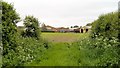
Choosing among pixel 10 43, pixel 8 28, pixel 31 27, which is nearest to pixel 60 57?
pixel 10 43

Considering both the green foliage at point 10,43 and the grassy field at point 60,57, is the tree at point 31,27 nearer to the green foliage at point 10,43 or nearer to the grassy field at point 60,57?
the grassy field at point 60,57

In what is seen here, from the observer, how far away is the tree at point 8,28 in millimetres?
16078

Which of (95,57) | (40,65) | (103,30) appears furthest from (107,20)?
(40,65)

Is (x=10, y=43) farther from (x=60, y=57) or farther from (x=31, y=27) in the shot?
(x=31, y=27)

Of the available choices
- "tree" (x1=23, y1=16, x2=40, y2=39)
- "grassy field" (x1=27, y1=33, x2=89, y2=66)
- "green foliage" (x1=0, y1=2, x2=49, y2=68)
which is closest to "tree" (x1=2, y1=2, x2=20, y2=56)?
"green foliage" (x1=0, y1=2, x2=49, y2=68)

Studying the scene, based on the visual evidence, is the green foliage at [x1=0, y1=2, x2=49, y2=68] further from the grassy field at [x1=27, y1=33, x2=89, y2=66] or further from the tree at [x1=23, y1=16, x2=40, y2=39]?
the tree at [x1=23, y1=16, x2=40, y2=39]

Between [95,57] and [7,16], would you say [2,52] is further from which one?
[95,57]

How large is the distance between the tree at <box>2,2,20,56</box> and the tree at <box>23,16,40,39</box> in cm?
1046

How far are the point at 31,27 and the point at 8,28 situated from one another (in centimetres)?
1289

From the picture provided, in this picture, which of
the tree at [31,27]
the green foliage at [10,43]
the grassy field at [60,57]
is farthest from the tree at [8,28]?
the tree at [31,27]

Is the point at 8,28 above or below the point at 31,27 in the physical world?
above

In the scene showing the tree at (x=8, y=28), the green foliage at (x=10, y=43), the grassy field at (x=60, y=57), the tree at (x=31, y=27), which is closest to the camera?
the green foliage at (x=10, y=43)

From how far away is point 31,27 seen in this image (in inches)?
1167

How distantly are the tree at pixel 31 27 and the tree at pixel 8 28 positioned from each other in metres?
10.5
